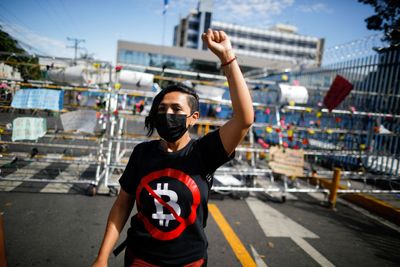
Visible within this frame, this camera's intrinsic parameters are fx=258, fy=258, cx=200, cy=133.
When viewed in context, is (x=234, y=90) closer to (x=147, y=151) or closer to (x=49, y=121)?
(x=147, y=151)

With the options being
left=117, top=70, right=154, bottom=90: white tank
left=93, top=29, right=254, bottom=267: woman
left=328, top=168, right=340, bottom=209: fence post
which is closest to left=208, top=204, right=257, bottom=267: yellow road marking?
left=93, top=29, right=254, bottom=267: woman

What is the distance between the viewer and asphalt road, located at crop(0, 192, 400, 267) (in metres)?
3.18

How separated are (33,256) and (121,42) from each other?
51.0 metres

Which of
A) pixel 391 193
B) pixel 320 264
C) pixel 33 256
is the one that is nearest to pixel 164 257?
pixel 33 256

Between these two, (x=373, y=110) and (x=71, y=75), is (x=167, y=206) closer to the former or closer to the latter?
(x=71, y=75)

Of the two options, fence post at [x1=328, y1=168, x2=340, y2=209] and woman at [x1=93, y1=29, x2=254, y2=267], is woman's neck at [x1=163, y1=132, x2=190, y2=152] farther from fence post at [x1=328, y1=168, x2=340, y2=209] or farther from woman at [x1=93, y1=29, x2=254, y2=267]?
fence post at [x1=328, y1=168, x2=340, y2=209]

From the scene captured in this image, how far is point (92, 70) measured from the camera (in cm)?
570

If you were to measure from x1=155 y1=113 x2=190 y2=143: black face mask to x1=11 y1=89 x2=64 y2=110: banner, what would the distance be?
12.0 feet

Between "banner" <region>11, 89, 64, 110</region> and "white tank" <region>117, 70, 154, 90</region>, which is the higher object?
"white tank" <region>117, 70, 154, 90</region>

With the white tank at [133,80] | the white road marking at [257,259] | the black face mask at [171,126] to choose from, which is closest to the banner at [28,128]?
the white tank at [133,80]

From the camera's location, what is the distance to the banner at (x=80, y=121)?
15.7ft

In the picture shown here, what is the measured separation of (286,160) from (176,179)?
4.26 meters

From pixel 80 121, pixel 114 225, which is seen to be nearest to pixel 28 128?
pixel 80 121

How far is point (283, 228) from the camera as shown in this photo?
4.32 metres
